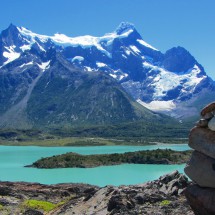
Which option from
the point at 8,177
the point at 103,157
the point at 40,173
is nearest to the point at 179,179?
the point at 8,177

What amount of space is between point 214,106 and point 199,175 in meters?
2.74

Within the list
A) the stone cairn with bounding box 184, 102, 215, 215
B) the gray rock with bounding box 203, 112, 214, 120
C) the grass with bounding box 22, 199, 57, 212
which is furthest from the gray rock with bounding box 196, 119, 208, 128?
the grass with bounding box 22, 199, 57, 212

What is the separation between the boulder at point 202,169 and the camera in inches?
675

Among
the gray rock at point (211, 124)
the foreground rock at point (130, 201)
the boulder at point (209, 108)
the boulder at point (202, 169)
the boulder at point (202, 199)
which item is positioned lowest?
the foreground rock at point (130, 201)

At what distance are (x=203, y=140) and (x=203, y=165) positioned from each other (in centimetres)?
98

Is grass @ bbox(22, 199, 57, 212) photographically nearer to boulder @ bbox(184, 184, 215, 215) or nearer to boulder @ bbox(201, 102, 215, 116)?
boulder @ bbox(184, 184, 215, 215)

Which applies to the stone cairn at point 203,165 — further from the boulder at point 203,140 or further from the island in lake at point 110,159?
the island in lake at point 110,159

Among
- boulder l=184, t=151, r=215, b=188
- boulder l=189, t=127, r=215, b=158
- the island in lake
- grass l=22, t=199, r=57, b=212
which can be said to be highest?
boulder l=189, t=127, r=215, b=158

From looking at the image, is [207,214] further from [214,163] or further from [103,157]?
[103,157]

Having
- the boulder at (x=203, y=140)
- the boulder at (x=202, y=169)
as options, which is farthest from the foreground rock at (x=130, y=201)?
the boulder at (x=203, y=140)

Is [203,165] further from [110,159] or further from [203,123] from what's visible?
[110,159]

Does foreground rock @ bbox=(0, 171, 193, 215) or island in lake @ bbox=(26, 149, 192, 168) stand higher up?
foreground rock @ bbox=(0, 171, 193, 215)

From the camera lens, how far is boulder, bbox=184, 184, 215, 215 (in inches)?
687

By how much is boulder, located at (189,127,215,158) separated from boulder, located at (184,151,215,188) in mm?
354
